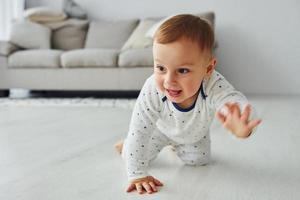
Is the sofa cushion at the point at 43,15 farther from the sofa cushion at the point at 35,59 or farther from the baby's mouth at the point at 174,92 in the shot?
the baby's mouth at the point at 174,92

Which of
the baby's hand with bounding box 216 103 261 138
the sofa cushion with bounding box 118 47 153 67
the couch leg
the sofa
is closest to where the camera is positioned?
the baby's hand with bounding box 216 103 261 138

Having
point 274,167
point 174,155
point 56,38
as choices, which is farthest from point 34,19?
point 274,167

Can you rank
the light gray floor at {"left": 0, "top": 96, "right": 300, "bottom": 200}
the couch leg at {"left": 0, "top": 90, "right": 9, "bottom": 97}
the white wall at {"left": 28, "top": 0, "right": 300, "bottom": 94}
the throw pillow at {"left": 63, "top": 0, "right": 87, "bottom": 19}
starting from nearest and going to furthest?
1. the light gray floor at {"left": 0, "top": 96, "right": 300, "bottom": 200}
2. the couch leg at {"left": 0, "top": 90, "right": 9, "bottom": 97}
3. the white wall at {"left": 28, "top": 0, "right": 300, "bottom": 94}
4. the throw pillow at {"left": 63, "top": 0, "right": 87, "bottom": 19}

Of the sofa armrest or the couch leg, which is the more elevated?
the sofa armrest

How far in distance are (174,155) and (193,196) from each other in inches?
17.8

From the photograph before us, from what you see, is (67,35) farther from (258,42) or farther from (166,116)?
(166,116)

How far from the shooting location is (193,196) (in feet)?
3.54

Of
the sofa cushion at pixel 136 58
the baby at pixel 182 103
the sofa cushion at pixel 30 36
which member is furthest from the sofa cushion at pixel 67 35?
the baby at pixel 182 103

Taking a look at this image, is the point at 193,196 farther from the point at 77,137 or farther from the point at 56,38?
the point at 56,38

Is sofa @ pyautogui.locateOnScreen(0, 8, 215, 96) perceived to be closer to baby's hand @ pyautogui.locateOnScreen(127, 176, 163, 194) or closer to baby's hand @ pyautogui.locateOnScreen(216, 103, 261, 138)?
baby's hand @ pyautogui.locateOnScreen(127, 176, 163, 194)

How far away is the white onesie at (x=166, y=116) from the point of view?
115 centimetres

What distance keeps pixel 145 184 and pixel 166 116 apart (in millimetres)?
210

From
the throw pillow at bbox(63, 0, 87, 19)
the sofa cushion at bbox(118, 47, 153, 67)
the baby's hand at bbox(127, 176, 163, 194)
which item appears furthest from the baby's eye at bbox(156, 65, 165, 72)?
the throw pillow at bbox(63, 0, 87, 19)

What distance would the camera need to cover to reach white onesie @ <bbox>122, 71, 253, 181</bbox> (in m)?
1.15
